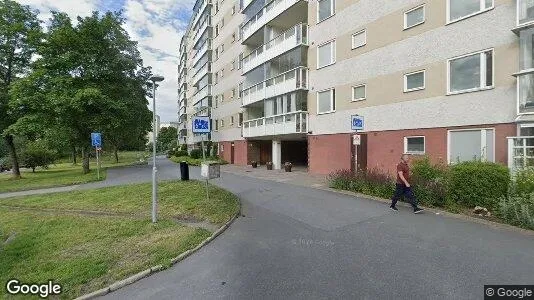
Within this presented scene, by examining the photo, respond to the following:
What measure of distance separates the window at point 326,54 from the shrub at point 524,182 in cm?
1248

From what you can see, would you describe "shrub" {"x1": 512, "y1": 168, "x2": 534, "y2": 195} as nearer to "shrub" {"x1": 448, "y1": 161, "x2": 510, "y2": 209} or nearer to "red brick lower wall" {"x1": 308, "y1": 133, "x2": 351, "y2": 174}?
"shrub" {"x1": 448, "y1": 161, "x2": 510, "y2": 209}

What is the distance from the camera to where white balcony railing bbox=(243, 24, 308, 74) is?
69.1 ft

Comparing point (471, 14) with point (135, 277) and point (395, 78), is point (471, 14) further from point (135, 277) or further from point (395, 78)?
point (135, 277)

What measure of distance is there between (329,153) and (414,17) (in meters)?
8.40

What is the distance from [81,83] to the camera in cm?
2623

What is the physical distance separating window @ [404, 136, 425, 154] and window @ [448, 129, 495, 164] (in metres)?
1.31

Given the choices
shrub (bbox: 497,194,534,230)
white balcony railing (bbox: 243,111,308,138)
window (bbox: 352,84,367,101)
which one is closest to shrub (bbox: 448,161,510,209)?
shrub (bbox: 497,194,534,230)

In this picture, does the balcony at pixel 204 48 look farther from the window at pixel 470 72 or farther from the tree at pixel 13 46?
the window at pixel 470 72

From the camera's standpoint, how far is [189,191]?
12.8 metres

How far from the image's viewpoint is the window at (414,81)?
1392 centimetres

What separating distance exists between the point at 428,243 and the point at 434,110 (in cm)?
860

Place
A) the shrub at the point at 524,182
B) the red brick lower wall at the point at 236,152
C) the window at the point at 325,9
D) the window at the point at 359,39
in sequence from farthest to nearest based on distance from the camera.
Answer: the red brick lower wall at the point at 236,152 < the window at the point at 325,9 < the window at the point at 359,39 < the shrub at the point at 524,182

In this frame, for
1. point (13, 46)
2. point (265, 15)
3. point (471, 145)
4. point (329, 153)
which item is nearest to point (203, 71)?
point (265, 15)

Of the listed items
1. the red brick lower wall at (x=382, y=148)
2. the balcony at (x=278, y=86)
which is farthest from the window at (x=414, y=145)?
the balcony at (x=278, y=86)
